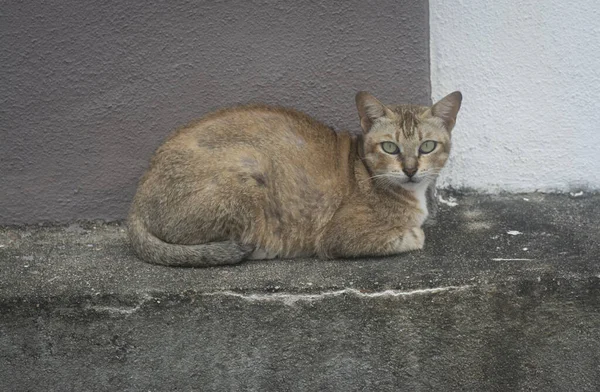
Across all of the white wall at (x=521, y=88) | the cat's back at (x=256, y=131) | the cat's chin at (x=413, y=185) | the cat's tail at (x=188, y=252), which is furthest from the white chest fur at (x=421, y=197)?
the cat's tail at (x=188, y=252)

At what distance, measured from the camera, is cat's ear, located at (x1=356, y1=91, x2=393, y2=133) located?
4418 millimetres

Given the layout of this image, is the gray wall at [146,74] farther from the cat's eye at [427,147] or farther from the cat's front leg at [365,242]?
the cat's front leg at [365,242]

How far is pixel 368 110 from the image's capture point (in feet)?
14.7

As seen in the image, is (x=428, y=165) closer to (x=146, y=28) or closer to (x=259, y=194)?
(x=259, y=194)

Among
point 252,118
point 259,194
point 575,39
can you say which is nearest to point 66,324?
point 259,194

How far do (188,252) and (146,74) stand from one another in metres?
1.16

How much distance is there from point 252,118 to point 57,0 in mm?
1278

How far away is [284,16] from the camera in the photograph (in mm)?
4688

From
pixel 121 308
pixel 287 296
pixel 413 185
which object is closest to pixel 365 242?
pixel 413 185

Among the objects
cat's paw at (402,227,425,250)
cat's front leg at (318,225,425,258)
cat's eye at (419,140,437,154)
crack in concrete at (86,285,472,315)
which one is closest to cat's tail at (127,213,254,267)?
crack in concrete at (86,285,472,315)

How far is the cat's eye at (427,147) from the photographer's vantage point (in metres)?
4.42

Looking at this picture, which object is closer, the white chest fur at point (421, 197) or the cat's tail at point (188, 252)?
the cat's tail at point (188, 252)

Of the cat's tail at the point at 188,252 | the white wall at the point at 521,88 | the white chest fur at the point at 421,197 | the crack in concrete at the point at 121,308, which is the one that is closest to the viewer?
the crack in concrete at the point at 121,308

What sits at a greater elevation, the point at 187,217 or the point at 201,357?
the point at 187,217
